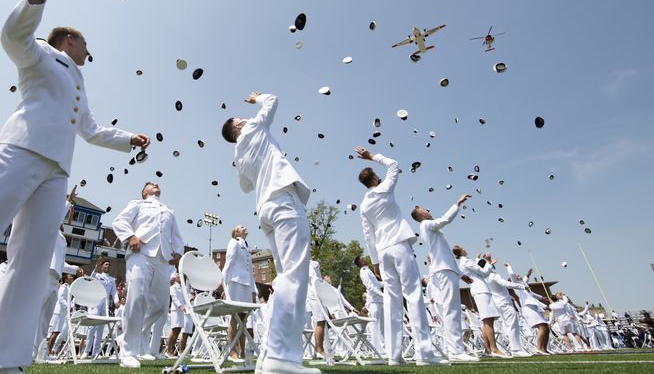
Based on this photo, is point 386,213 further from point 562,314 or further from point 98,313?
point 562,314

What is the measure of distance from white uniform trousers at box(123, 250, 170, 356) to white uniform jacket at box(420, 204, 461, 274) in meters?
4.77

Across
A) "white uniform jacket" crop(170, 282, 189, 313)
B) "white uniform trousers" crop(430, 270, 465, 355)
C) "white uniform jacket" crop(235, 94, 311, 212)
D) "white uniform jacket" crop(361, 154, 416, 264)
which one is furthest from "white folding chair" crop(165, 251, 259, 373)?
"white uniform jacket" crop(170, 282, 189, 313)

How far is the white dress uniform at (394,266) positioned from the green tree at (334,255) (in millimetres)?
37696

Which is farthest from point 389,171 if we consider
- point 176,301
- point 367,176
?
point 176,301

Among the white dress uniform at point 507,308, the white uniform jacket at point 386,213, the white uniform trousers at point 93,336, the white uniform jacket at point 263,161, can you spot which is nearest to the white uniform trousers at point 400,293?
the white uniform jacket at point 386,213

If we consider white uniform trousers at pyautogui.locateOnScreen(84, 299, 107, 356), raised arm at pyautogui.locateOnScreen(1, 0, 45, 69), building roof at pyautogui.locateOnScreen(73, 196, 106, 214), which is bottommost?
white uniform trousers at pyautogui.locateOnScreen(84, 299, 107, 356)

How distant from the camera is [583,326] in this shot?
81.1 feet

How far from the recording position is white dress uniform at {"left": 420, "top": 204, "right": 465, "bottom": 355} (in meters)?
7.64

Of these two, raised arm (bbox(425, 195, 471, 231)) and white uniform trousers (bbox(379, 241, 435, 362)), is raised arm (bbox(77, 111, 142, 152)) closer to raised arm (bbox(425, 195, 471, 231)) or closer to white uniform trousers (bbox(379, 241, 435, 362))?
white uniform trousers (bbox(379, 241, 435, 362))

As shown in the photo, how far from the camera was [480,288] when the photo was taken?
408 inches

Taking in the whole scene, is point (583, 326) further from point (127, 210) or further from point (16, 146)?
point (16, 146)

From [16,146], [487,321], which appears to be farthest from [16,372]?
[487,321]

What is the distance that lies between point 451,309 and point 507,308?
15.2 ft

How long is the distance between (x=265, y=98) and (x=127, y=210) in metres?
3.58
